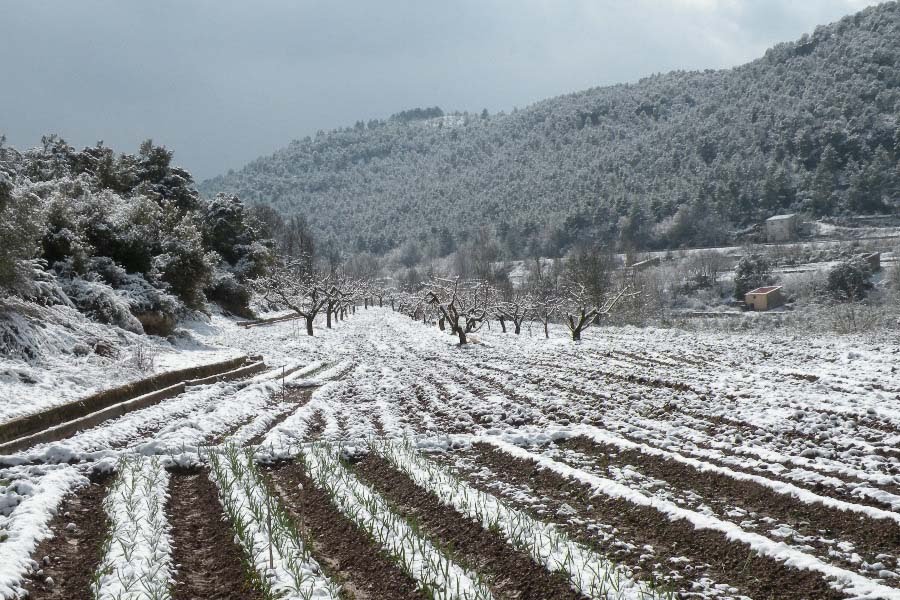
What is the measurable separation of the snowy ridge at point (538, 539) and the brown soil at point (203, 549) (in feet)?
7.58

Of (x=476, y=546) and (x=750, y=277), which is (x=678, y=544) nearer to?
(x=476, y=546)

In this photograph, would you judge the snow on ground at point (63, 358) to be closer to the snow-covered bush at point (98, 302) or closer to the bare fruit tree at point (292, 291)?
the snow-covered bush at point (98, 302)

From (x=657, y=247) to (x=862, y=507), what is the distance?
447 ft

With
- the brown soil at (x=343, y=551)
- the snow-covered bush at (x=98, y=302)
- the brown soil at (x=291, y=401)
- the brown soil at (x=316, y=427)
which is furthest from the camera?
the snow-covered bush at (x=98, y=302)

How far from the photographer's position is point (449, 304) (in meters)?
36.4

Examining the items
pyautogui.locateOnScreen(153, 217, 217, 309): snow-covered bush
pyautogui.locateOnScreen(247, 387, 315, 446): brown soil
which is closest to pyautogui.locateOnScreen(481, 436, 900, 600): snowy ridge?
pyautogui.locateOnScreen(247, 387, 315, 446): brown soil

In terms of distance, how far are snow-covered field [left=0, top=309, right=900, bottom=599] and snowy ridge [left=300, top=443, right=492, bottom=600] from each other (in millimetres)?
31

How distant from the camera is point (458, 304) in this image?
4309 centimetres

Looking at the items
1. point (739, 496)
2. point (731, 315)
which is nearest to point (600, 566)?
point (739, 496)

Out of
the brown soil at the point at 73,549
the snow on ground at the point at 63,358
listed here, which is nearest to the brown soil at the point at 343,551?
the brown soil at the point at 73,549

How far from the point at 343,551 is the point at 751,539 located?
3673 mm

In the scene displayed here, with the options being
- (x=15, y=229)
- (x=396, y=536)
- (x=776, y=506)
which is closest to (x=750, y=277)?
(x=15, y=229)

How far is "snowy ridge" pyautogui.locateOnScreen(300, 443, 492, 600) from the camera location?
479 cm

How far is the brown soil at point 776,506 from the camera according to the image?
545 cm
